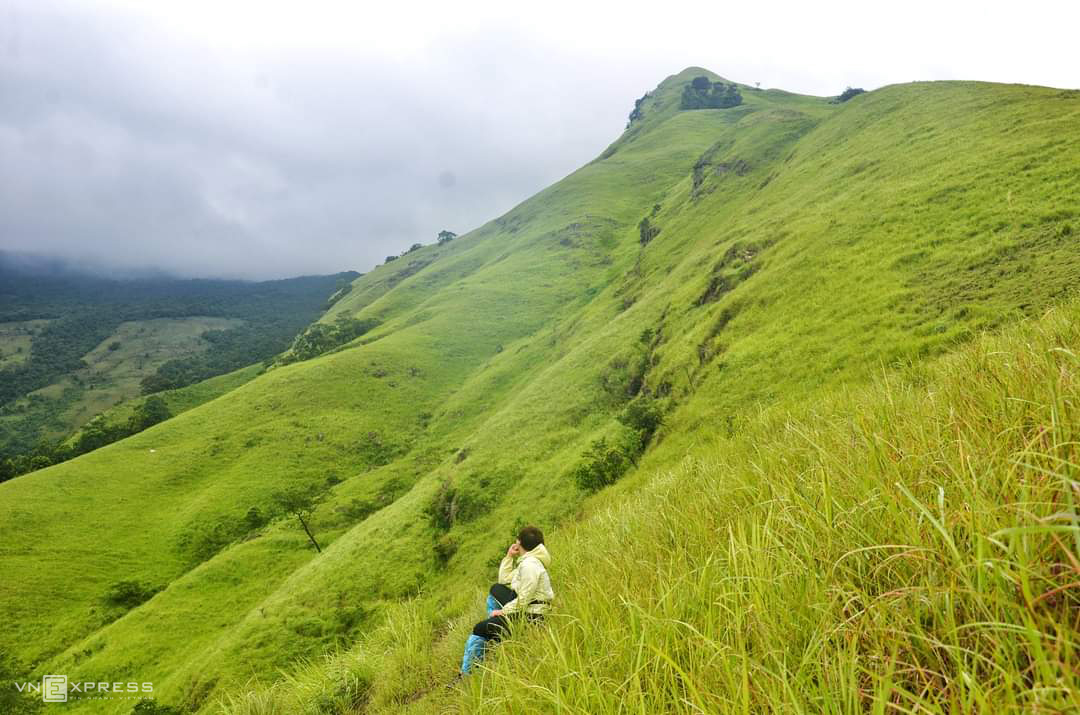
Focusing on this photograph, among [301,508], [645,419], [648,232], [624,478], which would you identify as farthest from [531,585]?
[648,232]

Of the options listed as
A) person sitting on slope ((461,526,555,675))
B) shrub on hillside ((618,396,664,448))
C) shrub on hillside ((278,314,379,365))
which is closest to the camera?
person sitting on slope ((461,526,555,675))

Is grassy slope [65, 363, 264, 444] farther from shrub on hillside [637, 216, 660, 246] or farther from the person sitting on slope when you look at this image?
the person sitting on slope

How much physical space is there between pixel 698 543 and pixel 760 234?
38425 mm

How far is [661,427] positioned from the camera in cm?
2477

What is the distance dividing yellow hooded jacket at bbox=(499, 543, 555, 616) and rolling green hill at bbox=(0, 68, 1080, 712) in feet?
0.74

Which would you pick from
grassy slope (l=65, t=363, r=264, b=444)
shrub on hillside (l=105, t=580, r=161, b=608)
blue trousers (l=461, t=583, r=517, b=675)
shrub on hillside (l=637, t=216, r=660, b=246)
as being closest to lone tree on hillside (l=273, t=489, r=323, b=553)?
shrub on hillside (l=105, t=580, r=161, b=608)

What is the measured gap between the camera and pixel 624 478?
72.6 feet

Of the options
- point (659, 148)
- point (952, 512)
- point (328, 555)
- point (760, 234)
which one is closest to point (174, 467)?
point (328, 555)

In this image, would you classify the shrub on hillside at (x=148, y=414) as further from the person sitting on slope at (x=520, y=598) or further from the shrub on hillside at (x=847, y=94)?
the shrub on hillside at (x=847, y=94)

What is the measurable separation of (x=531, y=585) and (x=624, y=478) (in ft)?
57.4

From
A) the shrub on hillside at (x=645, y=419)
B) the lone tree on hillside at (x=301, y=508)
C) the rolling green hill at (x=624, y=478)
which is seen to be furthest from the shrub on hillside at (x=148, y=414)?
the shrub on hillside at (x=645, y=419)

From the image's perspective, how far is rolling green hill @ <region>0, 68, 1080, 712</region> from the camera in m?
2.71

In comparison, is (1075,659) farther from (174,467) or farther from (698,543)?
(174,467)

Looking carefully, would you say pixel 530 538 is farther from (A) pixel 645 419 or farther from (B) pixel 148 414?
(B) pixel 148 414
